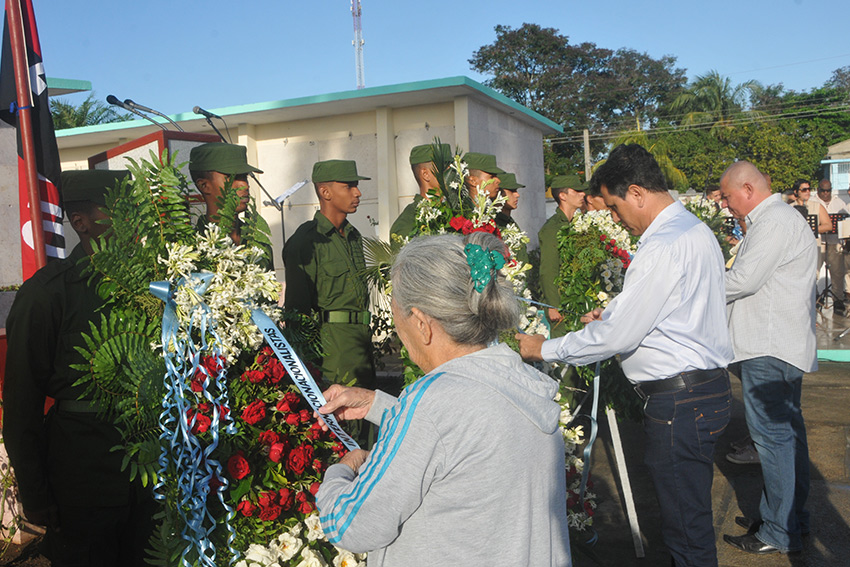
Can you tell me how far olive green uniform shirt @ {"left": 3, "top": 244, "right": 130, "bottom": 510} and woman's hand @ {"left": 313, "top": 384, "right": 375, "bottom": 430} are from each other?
106 centimetres

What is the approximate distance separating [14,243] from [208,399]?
5524 mm

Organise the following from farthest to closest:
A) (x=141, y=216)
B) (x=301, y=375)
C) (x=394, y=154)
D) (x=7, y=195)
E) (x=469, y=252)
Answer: (x=394, y=154) < (x=7, y=195) < (x=141, y=216) < (x=301, y=375) < (x=469, y=252)

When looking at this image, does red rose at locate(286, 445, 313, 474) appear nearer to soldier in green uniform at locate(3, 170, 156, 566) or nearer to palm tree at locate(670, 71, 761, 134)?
soldier in green uniform at locate(3, 170, 156, 566)

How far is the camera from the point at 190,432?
A: 213 cm

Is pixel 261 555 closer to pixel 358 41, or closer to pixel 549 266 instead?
pixel 549 266

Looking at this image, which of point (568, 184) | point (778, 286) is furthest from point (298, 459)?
point (568, 184)

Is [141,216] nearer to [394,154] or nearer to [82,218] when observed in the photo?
[82,218]

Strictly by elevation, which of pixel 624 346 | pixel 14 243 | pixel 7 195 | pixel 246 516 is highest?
pixel 7 195

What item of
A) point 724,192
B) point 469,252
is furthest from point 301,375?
point 724,192

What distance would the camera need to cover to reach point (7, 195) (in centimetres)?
657

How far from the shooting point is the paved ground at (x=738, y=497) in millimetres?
3899

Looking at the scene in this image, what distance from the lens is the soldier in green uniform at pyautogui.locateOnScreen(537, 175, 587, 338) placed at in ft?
17.6

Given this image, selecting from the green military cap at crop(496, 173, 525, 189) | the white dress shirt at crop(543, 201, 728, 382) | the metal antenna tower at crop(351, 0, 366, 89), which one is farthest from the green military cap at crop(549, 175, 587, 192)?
the metal antenna tower at crop(351, 0, 366, 89)

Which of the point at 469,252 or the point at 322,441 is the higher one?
the point at 469,252
